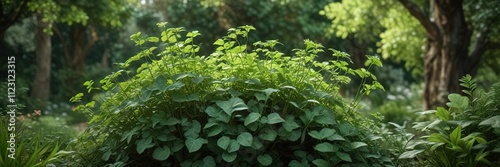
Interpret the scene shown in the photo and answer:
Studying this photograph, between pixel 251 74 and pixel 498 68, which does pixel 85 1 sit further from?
pixel 498 68

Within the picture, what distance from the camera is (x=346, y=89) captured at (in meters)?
21.5

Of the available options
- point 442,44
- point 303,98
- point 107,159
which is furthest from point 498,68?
point 107,159

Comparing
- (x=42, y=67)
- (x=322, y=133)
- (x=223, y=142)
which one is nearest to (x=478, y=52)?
(x=322, y=133)

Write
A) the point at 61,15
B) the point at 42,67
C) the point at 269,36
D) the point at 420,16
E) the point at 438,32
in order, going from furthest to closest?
the point at 269,36
the point at 42,67
the point at 61,15
the point at 438,32
the point at 420,16

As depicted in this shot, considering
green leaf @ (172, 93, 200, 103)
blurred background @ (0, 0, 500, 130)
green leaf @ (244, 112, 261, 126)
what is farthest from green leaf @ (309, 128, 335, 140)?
blurred background @ (0, 0, 500, 130)

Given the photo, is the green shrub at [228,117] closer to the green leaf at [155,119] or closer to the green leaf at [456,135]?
the green leaf at [155,119]

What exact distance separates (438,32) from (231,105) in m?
7.12

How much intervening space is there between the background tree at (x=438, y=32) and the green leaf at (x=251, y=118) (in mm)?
6701

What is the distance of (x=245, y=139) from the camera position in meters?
3.01

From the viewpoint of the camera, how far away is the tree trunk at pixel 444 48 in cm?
906

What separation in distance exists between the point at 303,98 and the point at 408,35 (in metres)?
8.68

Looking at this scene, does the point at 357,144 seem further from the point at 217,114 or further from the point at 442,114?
the point at 217,114

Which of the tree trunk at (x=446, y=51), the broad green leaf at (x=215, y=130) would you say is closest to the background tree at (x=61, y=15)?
the tree trunk at (x=446, y=51)

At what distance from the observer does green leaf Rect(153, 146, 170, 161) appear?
307 cm
